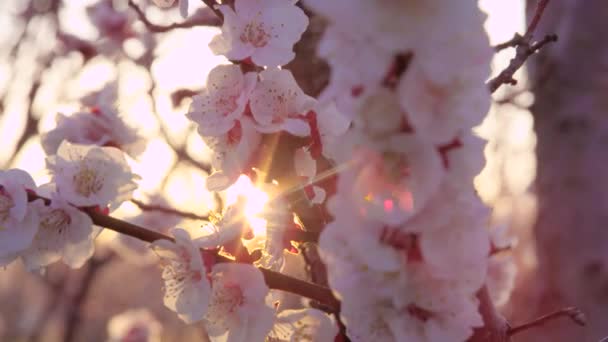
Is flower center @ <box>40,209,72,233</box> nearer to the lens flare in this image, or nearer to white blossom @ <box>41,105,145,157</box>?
the lens flare

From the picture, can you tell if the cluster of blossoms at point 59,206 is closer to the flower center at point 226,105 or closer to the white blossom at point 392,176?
the flower center at point 226,105

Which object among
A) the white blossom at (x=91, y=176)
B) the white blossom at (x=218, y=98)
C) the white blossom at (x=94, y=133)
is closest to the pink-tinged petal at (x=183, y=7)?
the white blossom at (x=218, y=98)

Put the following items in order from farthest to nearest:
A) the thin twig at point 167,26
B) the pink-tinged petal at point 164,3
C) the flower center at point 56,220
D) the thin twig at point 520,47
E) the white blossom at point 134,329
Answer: the white blossom at point 134,329 < the thin twig at point 167,26 < the pink-tinged petal at point 164,3 < the thin twig at point 520,47 < the flower center at point 56,220

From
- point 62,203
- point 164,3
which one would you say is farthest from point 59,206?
point 164,3

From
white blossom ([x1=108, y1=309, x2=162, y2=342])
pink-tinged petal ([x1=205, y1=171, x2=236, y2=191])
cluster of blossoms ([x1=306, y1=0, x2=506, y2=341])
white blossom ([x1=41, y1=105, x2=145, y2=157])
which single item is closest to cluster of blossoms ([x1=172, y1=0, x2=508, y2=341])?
cluster of blossoms ([x1=306, y1=0, x2=506, y2=341])

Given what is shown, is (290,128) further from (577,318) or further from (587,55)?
(587,55)
